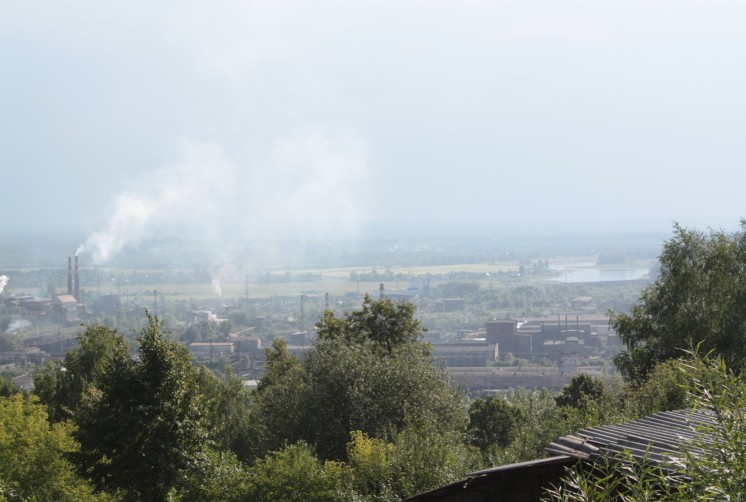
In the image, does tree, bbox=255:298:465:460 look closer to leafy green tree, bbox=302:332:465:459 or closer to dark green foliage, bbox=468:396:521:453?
leafy green tree, bbox=302:332:465:459

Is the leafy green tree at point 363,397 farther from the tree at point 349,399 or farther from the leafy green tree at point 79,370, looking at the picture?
the leafy green tree at point 79,370

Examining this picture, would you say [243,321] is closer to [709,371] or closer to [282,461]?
[282,461]

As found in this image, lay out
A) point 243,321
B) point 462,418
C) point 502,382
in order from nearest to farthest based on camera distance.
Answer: point 462,418 → point 502,382 → point 243,321

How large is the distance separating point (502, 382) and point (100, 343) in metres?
51.0

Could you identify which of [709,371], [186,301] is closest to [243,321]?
[186,301]

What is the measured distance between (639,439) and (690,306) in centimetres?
2193

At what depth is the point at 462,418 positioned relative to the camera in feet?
90.9

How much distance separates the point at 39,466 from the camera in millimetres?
20703

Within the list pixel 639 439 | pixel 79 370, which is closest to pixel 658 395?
pixel 639 439

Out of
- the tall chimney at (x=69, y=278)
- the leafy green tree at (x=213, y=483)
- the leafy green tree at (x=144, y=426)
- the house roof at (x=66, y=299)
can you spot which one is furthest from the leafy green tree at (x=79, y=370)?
the tall chimney at (x=69, y=278)

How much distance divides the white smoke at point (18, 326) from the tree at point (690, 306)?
351 feet

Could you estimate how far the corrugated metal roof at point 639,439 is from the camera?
7305mm

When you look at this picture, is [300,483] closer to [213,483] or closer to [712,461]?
[213,483]

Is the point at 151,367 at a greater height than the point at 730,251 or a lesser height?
lesser
